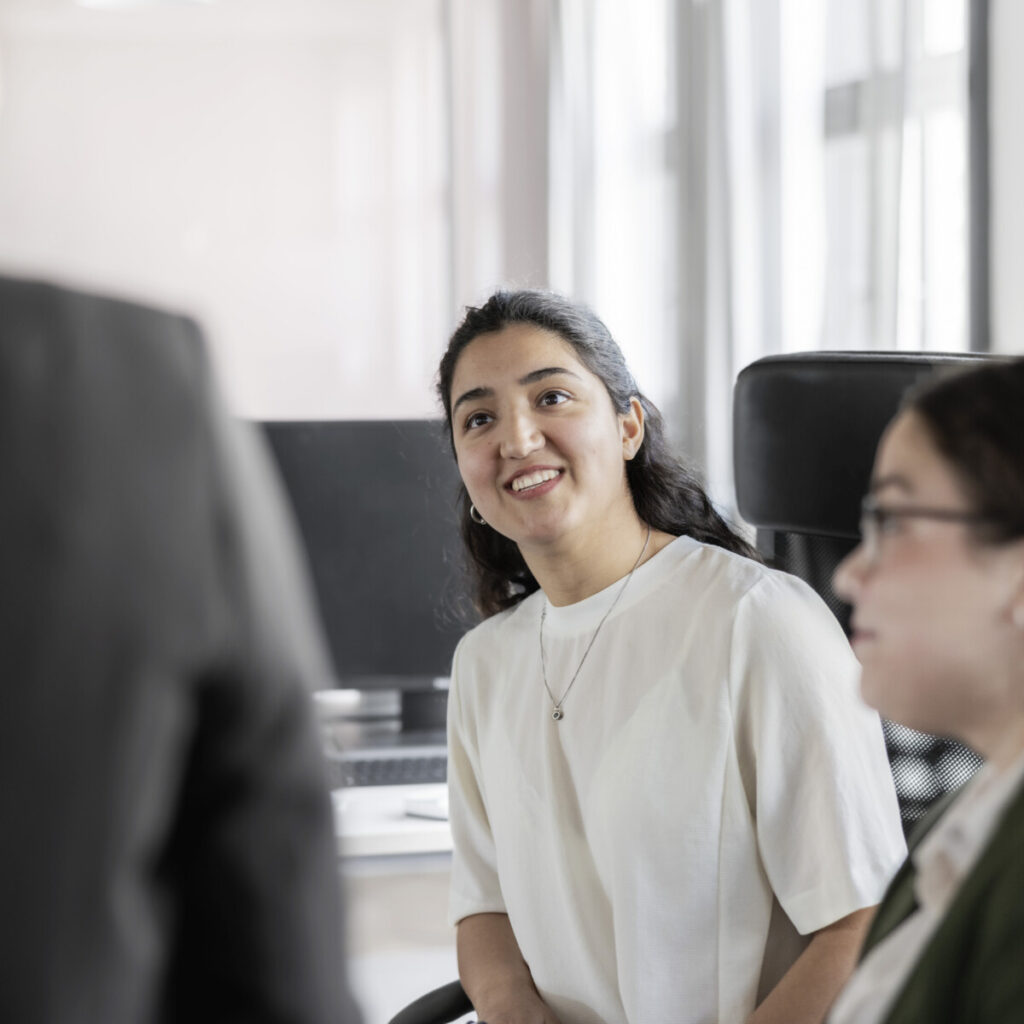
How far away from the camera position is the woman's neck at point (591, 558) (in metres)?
1.43

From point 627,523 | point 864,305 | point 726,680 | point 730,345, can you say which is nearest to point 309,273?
point 730,345

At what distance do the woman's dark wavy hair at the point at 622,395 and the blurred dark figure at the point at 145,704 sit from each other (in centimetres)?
103

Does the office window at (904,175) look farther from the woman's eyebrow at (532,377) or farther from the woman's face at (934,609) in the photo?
the woman's face at (934,609)

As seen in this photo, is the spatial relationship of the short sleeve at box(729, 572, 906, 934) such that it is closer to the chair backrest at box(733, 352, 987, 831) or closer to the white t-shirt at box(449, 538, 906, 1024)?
the white t-shirt at box(449, 538, 906, 1024)

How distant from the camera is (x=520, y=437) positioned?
1.41 meters

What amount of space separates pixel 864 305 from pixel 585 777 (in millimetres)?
1312

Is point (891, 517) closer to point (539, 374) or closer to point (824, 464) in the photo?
point (824, 464)

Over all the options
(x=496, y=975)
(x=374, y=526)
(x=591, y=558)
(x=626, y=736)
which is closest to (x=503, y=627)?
(x=591, y=558)

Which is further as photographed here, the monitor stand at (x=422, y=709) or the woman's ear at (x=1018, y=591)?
the monitor stand at (x=422, y=709)

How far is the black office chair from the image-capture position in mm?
1259

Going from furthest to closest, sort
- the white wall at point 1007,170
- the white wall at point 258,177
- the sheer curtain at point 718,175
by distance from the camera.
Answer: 1. the white wall at point 258,177
2. the sheer curtain at point 718,175
3. the white wall at point 1007,170

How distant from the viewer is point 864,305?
234 centimetres

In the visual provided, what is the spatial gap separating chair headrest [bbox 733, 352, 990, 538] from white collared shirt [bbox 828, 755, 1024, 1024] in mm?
550

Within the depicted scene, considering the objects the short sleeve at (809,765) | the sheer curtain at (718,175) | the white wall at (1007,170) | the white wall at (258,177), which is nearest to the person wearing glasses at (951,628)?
the short sleeve at (809,765)
